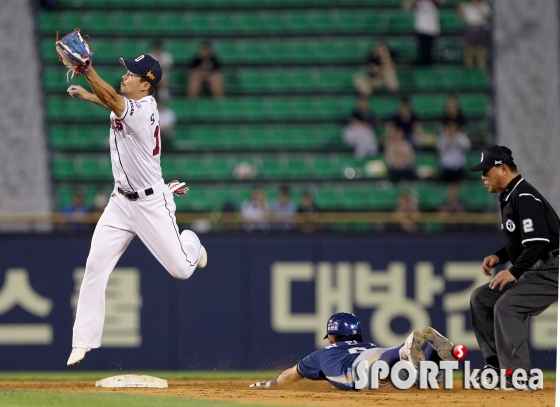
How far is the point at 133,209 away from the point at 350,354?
80.4 inches

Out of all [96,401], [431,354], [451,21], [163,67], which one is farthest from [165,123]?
[96,401]

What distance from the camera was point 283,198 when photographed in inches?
579

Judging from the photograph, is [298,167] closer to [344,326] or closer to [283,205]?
[283,205]

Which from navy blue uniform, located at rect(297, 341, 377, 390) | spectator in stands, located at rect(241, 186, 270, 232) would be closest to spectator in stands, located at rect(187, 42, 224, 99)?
spectator in stands, located at rect(241, 186, 270, 232)

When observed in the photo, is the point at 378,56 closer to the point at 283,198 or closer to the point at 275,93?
the point at 275,93

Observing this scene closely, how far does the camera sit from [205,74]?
1739cm

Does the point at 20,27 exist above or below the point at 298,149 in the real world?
above

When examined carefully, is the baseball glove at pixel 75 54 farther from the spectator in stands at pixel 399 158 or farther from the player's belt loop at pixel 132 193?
the spectator in stands at pixel 399 158

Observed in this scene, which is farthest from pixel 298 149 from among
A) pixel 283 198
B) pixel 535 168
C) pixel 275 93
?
pixel 535 168

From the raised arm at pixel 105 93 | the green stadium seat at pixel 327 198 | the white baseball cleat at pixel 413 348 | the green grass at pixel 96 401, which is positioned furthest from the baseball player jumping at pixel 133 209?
the green stadium seat at pixel 327 198

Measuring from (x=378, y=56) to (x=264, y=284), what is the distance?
5.88 m

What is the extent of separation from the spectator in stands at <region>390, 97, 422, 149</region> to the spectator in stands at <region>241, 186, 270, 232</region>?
2.33 meters

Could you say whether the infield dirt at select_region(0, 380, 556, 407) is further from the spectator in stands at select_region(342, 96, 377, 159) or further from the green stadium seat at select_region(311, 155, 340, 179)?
the spectator in stands at select_region(342, 96, 377, 159)

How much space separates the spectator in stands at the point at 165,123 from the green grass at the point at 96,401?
848 centimetres
